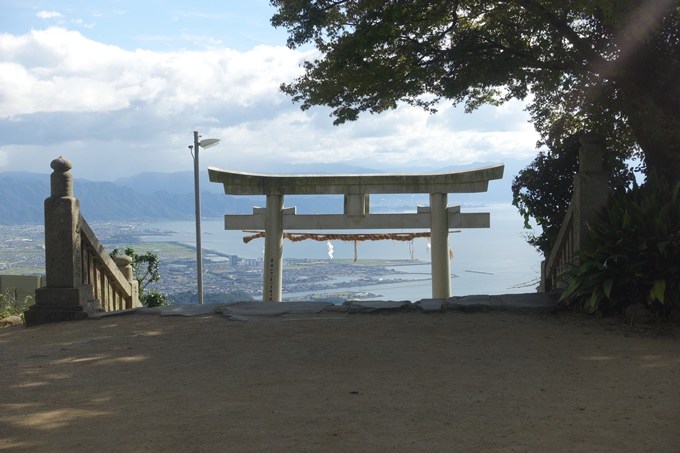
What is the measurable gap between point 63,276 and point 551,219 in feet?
24.3

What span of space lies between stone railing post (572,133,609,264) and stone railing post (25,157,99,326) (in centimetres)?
591

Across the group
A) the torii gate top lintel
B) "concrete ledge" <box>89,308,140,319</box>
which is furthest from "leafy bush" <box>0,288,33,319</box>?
the torii gate top lintel

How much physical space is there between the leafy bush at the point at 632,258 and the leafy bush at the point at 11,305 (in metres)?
7.60

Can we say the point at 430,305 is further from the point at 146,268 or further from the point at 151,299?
the point at 146,268

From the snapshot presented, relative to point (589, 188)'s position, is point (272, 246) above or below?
below

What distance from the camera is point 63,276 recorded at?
7672mm

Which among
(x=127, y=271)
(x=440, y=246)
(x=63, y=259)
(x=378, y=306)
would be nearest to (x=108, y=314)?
(x=63, y=259)

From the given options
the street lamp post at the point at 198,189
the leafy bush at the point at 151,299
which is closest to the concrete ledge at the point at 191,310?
the leafy bush at the point at 151,299

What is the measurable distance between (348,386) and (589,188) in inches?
167

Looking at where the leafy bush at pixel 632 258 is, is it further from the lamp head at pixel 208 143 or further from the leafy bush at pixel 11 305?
the lamp head at pixel 208 143

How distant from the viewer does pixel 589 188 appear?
24.3 feet

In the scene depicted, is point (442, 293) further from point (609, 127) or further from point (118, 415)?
point (118, 415)

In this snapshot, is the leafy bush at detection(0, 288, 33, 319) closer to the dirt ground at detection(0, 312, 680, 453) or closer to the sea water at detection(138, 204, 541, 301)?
the dirt ground at detection(0, 312, 680, 453)

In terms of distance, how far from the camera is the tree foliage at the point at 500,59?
25.7 feet
